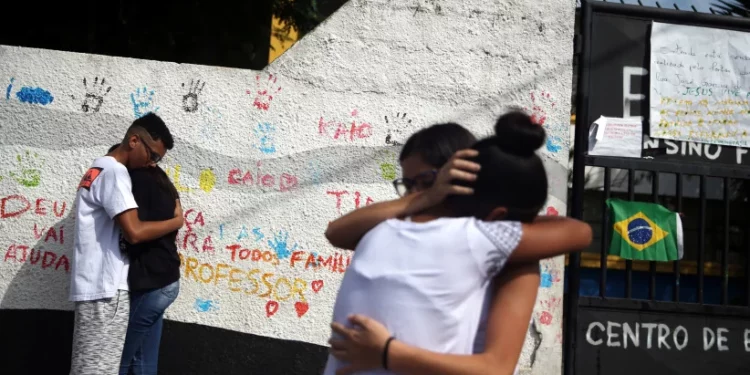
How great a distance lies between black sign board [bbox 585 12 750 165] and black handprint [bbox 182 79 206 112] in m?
2.29

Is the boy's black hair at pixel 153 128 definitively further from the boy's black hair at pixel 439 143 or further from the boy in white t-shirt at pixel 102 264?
the boy's black hair at pixel 439 143

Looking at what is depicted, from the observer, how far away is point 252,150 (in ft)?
15.4

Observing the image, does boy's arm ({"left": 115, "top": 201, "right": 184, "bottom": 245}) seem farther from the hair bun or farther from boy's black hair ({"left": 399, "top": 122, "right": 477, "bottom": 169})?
the hair bun

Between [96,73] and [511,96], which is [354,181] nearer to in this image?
[511,96]

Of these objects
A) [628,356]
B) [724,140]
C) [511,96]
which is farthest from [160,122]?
[724,140]

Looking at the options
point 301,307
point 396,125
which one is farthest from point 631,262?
point 301,307

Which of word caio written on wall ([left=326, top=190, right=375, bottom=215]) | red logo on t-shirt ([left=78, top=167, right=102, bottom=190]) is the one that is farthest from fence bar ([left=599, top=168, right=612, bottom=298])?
red logo on t-shirt ([left=78, top=167, right=102, bottom=190])

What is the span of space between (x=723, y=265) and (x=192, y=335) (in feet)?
10.3

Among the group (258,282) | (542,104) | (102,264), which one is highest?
(542,104)

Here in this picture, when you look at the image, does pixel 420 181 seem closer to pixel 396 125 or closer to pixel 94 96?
pixel 396 125

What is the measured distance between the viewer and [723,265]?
4.96 m

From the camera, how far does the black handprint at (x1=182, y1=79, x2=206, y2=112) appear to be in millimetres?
4703

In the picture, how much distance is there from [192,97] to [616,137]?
8.16ft

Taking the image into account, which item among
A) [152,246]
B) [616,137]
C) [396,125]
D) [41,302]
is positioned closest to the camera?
[152,246]
